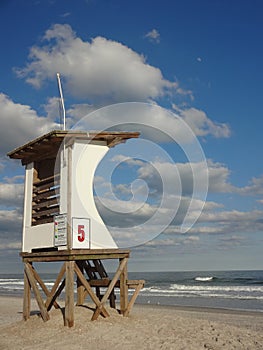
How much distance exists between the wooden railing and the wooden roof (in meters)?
0.72

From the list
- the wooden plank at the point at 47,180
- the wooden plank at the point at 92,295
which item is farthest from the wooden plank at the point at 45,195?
the wooden plank at the point at 92,295

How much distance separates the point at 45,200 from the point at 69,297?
3283 mm

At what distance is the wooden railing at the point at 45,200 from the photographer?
38.3ft

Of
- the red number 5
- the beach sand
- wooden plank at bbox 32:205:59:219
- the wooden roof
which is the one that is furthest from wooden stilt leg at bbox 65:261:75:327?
the wooden roof

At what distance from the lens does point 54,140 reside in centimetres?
1114

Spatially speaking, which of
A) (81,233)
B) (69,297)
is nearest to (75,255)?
(81,233)

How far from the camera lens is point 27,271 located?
11766 millimetres

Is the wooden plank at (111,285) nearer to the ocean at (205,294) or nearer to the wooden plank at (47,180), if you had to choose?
the wooden plank at (47,180)

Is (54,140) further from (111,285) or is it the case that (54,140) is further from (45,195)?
(111,285)

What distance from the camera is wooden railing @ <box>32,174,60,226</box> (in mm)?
11688

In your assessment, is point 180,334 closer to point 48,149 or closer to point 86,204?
point 86,204

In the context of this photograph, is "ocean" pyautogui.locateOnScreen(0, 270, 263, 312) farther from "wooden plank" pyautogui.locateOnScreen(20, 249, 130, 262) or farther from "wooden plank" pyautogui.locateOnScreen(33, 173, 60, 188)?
"wooden plank" pyautogui.locateOnScreen(33, 173, 60, 188)

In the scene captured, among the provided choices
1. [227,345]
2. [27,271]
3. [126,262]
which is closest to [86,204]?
[126,262]

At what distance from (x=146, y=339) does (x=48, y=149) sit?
18.4 ft
